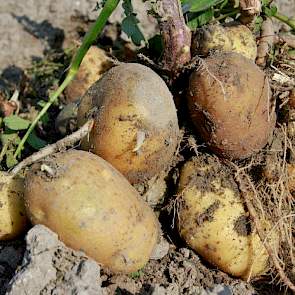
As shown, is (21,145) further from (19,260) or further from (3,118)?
(19,260)

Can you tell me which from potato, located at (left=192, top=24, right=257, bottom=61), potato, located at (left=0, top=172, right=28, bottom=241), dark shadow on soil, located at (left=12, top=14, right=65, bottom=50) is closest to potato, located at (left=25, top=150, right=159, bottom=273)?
potato, located at (left=0, top=172, right=28, bottom=241)

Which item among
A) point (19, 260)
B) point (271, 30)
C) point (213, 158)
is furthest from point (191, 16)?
point (19, 260)

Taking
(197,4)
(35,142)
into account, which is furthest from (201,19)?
(35,142)

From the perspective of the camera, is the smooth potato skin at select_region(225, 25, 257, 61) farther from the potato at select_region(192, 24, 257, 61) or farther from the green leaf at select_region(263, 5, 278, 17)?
the green leaf at select_region(263, 5, 278, 17)

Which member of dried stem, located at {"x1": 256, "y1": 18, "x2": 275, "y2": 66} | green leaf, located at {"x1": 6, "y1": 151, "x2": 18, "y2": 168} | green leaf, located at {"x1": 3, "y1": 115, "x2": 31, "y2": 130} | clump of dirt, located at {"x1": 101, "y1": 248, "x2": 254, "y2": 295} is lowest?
clump of dirt, located at {"x1": 101, "y1": 248, "x2": 254, "y2": 295}

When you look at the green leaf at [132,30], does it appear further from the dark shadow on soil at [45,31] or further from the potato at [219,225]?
the dark shadow on soil at [45,31]

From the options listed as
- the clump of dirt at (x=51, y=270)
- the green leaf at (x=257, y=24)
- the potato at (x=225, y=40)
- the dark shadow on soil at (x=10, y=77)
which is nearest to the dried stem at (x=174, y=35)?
the potato at (x=225, y=40)

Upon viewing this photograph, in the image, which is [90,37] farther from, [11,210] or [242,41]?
[11,210]
